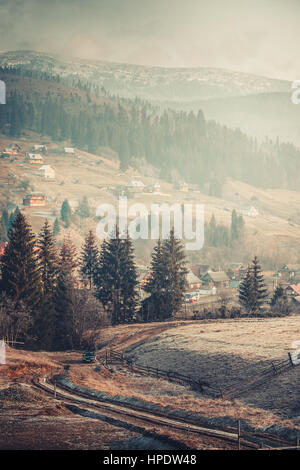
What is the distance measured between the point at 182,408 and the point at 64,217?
168767 millimetres

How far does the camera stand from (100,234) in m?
195

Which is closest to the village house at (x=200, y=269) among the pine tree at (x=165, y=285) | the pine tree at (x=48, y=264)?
the pine tree at (x=165, y=285)

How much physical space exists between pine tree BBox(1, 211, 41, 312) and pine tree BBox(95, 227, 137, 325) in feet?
53.7

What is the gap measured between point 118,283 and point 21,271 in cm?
1948

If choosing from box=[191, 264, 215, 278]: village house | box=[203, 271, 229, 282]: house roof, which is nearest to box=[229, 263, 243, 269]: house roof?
box=[191, 264, 215, 278]: village house

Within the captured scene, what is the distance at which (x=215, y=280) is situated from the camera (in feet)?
490

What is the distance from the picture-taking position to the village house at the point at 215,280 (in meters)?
149

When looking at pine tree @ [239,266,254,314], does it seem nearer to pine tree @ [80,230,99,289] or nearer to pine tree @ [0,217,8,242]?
pine tree @ [80,230,99,289]

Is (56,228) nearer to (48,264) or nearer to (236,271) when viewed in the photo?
(236,271)

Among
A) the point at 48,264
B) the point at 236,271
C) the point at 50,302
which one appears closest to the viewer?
the point at 50,302

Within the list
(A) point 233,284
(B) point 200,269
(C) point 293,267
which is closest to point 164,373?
(A) point 233,284

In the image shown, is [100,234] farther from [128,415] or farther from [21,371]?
[128,415]

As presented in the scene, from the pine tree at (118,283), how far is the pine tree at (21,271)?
16.4 meters
